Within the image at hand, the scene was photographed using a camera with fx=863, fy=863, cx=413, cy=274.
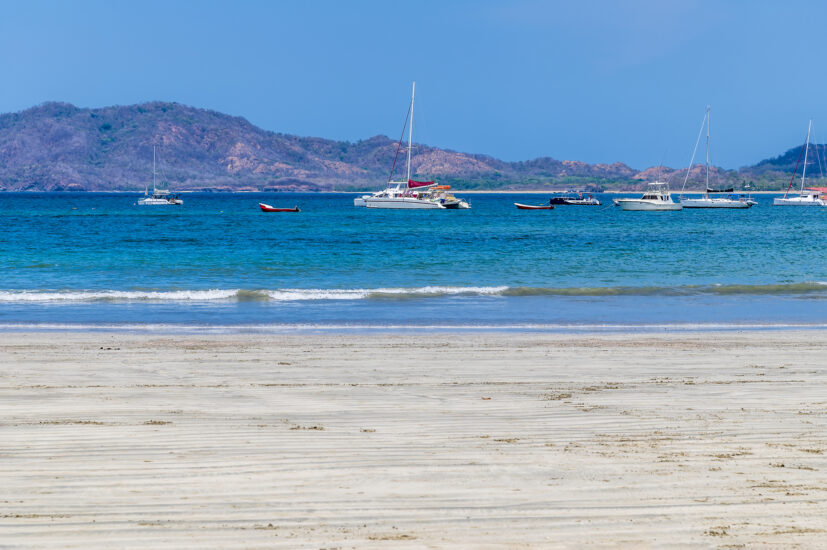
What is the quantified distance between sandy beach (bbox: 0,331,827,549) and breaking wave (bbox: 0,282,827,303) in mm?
9425

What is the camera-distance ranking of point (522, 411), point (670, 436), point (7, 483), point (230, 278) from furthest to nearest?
point (230, 278) < point (522, 411) < point (670, 436) < point (7, 483)

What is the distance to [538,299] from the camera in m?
22.4

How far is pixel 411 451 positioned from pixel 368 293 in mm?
15579

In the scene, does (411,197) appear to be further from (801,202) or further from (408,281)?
(408,281)

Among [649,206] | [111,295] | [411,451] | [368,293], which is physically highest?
[649,206]

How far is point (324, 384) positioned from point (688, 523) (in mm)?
5754

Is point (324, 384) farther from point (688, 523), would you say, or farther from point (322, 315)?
point (322, 315)

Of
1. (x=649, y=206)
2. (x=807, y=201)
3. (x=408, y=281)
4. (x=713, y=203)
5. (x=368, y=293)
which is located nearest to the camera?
(x=368, y=293)

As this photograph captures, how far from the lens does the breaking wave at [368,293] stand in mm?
21938

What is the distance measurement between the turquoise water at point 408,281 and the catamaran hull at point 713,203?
2006 inches

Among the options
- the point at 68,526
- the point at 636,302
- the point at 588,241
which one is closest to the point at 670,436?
the point at 68,526

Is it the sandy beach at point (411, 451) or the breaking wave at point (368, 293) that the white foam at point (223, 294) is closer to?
the breaking wave at point (368, 293)

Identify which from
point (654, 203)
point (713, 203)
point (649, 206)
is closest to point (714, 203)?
point (713, 203)

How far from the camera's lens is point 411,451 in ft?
24.5
